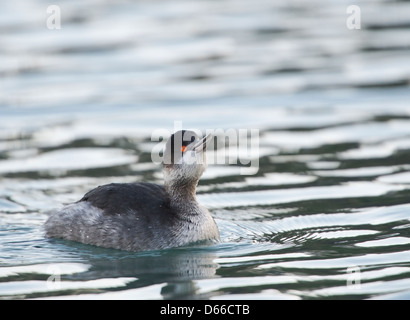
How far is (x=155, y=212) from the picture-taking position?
37.5 ft

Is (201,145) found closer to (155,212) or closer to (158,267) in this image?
(155,212)

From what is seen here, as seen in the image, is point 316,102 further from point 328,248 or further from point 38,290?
point 38,290

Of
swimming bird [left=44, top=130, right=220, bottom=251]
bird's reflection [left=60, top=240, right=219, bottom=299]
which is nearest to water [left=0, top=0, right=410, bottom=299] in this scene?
bird's reflection [left=60, top=240, right=219, bottom=299]

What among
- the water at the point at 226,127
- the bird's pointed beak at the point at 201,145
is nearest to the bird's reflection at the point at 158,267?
the water at the point at 226,127

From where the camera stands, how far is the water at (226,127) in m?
10.5

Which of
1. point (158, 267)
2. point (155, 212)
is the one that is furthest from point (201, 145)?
point (158, 267)

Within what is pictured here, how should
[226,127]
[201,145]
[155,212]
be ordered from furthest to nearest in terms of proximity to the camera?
[226,127]
[155,212]
[201,145]

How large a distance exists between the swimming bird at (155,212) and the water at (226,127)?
185 millimetres

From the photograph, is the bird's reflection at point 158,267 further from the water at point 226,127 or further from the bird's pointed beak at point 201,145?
the bird's pointed beak at point 201,145

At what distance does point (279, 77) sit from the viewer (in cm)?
1975

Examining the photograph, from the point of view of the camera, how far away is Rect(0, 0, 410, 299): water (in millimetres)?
10547

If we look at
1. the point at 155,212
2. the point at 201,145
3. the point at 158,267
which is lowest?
the point at 158,267

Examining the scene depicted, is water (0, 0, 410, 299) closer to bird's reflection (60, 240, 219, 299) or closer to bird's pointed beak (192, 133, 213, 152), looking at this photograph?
bird's reflection (60, 240, 219, 299)

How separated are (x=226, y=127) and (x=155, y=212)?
229 inches
